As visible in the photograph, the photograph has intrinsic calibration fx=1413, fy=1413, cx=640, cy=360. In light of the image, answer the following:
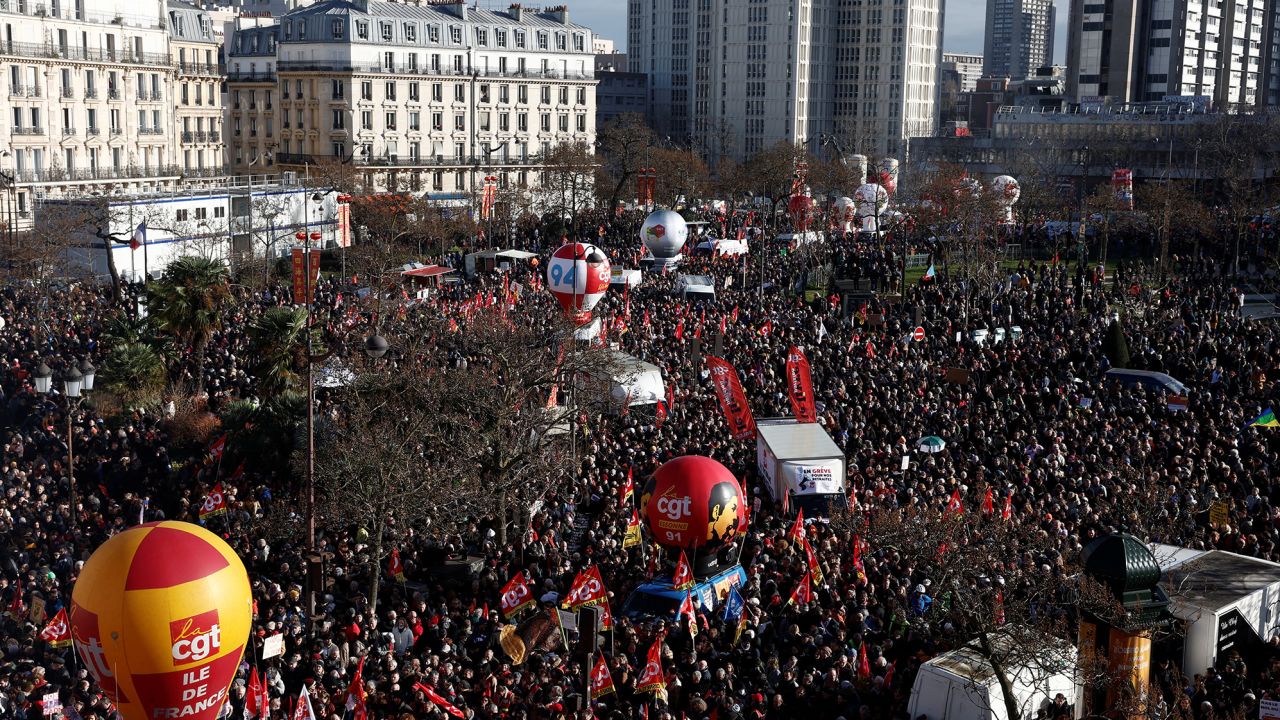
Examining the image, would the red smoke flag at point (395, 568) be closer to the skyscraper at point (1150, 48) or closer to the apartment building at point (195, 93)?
the apartment building at point (195, 93)

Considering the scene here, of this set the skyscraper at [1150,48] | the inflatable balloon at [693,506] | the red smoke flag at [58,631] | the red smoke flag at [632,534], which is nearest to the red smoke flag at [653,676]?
the inflatable balloon at [693,506]

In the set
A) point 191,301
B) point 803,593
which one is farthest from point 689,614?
point 191,301

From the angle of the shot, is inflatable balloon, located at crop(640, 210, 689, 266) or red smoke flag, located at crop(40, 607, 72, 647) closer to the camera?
red smoke flag, located at crop(40, 607, 72, 647)

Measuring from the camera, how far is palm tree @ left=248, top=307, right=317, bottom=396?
92.9 ft

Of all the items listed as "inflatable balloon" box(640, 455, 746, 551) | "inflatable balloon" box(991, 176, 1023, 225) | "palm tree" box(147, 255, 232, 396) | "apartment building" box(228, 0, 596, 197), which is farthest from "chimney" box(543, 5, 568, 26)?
"inflatable balloon" box(640, 455, 746, 551)

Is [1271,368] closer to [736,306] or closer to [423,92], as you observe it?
[736,306]

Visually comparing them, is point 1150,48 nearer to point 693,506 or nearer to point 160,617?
point 693,506

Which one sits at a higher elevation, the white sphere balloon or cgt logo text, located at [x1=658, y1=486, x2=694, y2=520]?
the white sphere balloon

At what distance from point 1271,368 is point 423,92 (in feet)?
202

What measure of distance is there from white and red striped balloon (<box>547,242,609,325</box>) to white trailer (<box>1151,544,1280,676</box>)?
20.1 meters

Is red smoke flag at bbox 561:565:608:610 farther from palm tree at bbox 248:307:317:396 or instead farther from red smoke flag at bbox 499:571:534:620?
palm tree at bbox 248:307:317:396

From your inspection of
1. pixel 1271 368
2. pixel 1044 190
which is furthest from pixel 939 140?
pixel 1271 368

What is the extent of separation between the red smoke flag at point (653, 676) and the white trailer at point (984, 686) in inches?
118

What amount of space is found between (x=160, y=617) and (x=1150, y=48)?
134053mm
